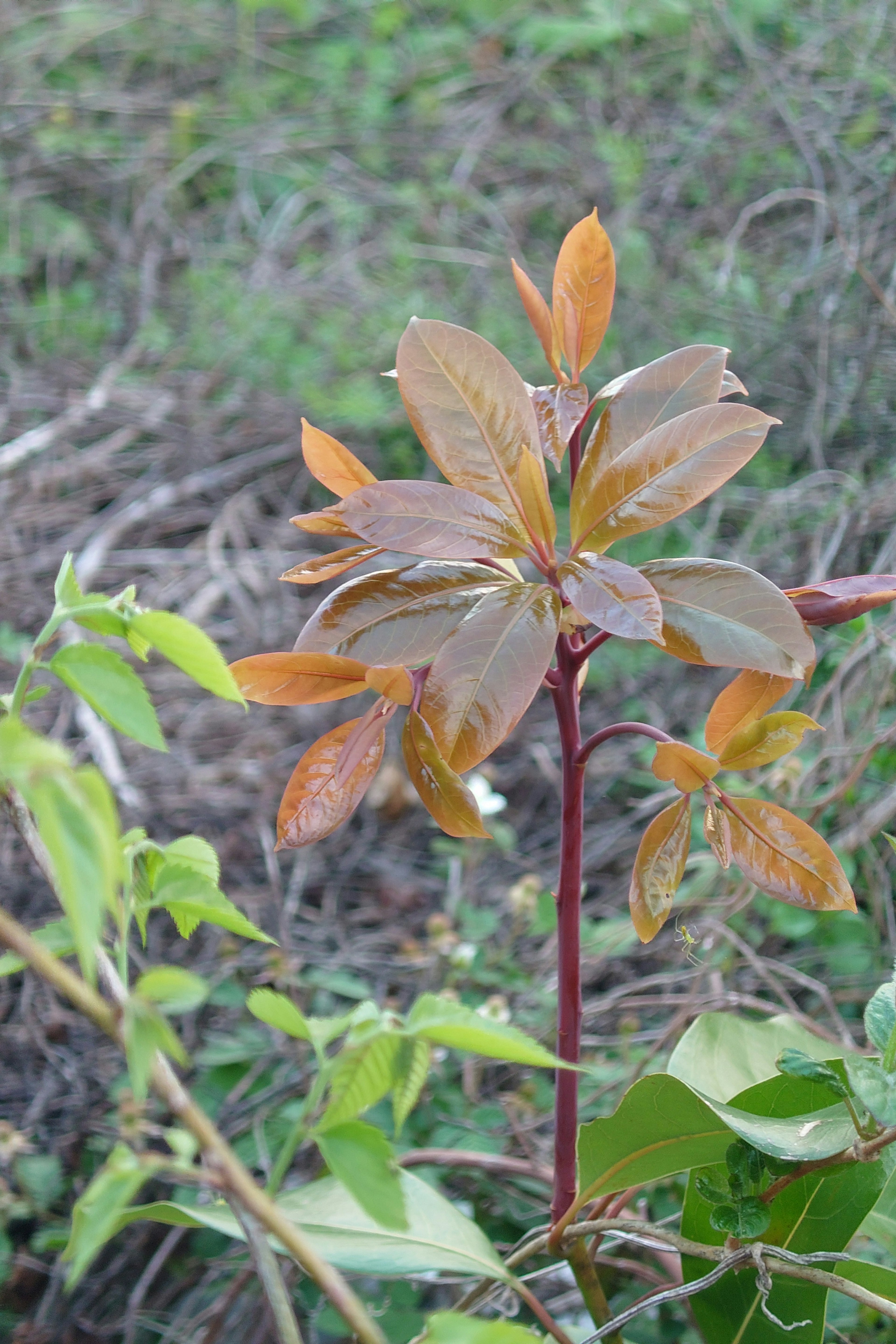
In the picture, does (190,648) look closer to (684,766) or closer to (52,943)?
(52,943)

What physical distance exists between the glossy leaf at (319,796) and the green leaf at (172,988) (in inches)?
Answer: 6.9

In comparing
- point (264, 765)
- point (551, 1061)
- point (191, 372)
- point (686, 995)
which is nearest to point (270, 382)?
point (191, 372)

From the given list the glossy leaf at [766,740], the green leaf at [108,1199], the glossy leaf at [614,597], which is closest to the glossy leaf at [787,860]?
the glossy leaf at [766,740]

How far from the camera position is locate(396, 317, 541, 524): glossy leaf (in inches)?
22.9

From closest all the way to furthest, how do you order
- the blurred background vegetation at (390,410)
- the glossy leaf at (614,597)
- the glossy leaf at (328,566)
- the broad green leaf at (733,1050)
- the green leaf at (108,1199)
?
the green leaf at (108,1199), the glossy leaf at (614,597), the glossy leaf at (328,566), the broad green leaf at (733,1050), the blurred background vegetation at (390,410)

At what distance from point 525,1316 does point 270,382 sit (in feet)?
7.99

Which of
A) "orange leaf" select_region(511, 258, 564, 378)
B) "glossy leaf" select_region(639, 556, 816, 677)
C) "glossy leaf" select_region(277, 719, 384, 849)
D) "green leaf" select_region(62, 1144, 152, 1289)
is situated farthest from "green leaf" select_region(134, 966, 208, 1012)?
"orange leaf" select_region(511, 258, 564, 378)

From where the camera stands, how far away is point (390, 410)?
2604 mm

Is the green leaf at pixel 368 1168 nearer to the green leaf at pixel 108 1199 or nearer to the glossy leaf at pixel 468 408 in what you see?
the green leaf at pixel 108 1199

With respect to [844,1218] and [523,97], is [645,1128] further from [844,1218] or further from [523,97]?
[523,97]

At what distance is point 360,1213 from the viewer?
0.66 meters

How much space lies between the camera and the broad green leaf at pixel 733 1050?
73 centimetres

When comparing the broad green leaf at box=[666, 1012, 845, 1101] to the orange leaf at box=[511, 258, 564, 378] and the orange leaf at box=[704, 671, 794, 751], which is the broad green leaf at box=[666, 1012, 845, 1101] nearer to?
the orange leaf at box=[704, 671, 794, 751]

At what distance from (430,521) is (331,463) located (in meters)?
0.10
